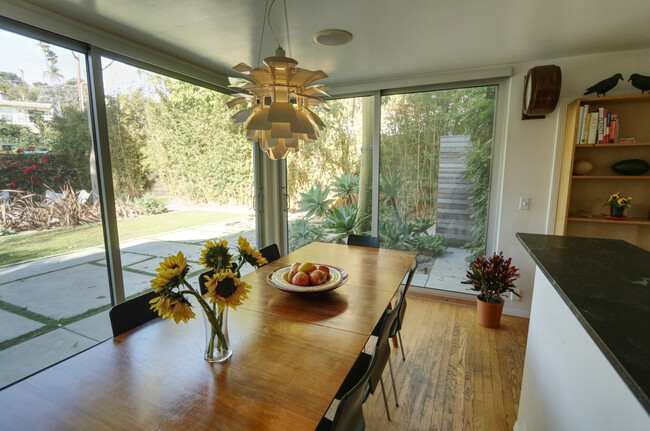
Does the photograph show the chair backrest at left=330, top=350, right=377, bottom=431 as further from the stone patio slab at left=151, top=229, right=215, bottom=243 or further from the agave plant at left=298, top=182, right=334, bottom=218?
the agave plant at left=298, top=182, right=334, bottom=218

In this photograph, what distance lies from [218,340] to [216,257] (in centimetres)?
31

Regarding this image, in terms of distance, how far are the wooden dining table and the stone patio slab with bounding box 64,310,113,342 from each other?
1.43 metres

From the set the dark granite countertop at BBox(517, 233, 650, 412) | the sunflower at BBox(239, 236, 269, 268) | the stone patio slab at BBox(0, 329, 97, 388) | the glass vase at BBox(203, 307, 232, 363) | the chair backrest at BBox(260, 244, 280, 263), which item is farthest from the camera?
the chair backrest at BBox(260, 244, 280, 263)

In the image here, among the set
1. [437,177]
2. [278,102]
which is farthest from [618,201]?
[278,102]

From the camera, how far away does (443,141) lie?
3410 millimetres

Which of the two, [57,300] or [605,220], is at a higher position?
[605,220]

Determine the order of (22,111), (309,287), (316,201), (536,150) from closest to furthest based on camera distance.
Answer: (309,287)
(22,111)
(536,150)
(316,201)

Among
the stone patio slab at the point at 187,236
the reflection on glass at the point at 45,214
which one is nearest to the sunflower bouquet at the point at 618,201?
the stone patio slab at the point at 187,236

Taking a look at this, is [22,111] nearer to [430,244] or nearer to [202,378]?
[202,378]

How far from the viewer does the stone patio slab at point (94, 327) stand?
92.1 inches

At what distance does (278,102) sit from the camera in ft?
4.67

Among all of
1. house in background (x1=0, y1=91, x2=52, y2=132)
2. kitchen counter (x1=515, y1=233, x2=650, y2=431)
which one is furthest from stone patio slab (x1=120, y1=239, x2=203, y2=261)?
kitchen counter (x1=515, y1=233, x2=650, y2=431)

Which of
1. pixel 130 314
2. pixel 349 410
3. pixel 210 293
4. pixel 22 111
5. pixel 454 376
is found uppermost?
pixel 22 111

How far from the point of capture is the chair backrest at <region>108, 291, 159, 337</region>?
1345 millimetres
